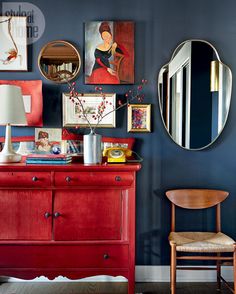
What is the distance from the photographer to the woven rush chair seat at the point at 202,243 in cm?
238

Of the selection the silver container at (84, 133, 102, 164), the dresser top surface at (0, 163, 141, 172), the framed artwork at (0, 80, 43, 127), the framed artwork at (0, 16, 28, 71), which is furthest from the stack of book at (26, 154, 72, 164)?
the framed artwork at (0, 16, 28, 71)

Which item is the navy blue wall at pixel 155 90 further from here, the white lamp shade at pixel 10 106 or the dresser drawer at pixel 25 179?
the dresser drawer at pixel 25 179

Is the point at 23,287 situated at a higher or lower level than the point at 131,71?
lower

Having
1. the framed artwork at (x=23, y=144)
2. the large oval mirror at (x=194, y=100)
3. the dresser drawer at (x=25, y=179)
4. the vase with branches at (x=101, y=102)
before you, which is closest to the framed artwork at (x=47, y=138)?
the framed artwork at (x=23, y=144)

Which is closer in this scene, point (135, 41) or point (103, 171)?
point (103, 171)

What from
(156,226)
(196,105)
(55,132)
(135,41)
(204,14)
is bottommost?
(156,226)

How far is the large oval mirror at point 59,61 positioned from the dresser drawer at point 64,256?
1.39m

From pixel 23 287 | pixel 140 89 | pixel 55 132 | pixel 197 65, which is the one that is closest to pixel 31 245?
pixel 23 287

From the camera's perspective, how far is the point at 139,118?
2.88m

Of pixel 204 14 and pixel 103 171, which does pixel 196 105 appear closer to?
pixel 204 14

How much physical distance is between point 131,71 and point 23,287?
6.66ft

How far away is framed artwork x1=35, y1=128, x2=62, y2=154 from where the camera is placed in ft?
→ 9.39

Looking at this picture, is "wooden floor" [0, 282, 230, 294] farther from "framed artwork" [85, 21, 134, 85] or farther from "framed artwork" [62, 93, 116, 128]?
"framed artwork" [85, 21, 134, 85]

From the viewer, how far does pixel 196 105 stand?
2885mm
